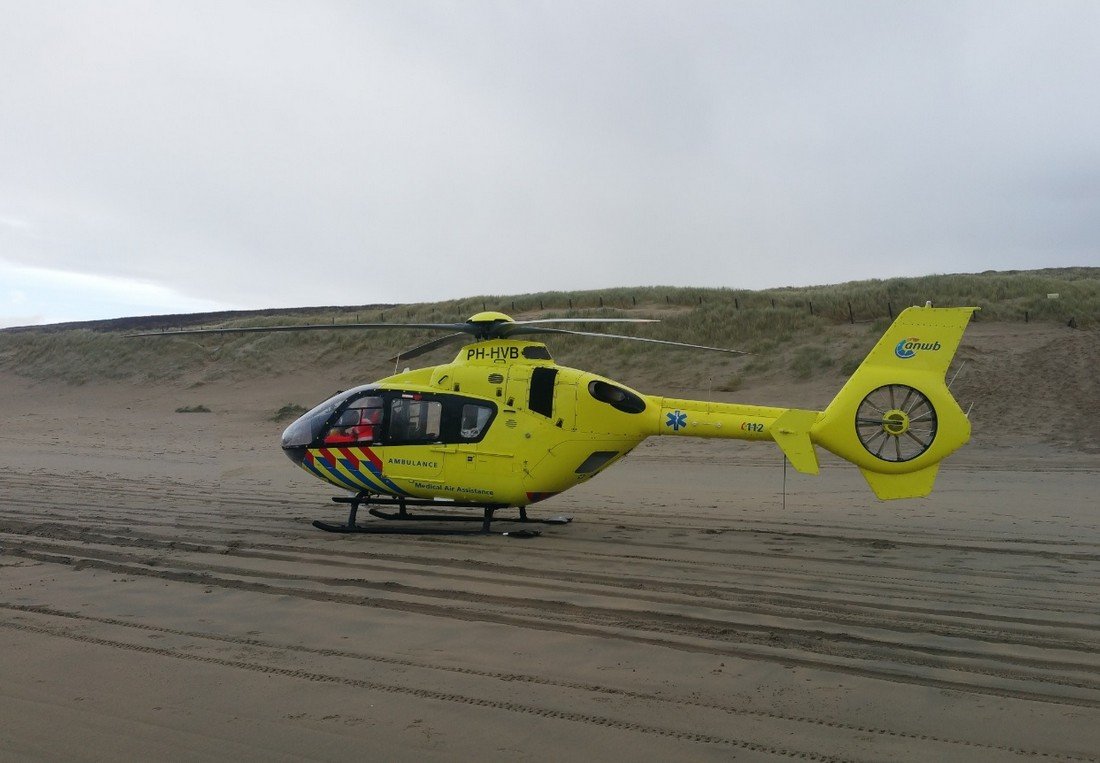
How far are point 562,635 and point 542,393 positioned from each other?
5.00 m

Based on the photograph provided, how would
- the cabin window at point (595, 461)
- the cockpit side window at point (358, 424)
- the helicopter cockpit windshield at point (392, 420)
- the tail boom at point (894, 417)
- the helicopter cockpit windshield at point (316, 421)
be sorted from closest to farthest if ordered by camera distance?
the tail boom at point (894, 417) → the cabin window at point (595, 461) → the helicopter cockpit windshield at point (392, 420) → the cockpit side window at point (358, 424) → the helicopter cockpit windshield at point (316, 421)

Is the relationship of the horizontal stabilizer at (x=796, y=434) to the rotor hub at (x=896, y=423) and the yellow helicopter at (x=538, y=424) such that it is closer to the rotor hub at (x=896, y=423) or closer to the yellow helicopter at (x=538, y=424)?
the yellow helicopter at (x=538, y=424)

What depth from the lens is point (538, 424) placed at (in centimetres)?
1073

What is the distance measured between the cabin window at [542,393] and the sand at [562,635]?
1.61 metres

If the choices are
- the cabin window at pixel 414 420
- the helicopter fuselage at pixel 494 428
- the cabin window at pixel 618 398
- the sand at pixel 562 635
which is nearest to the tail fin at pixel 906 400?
the sand at pixel 562 635

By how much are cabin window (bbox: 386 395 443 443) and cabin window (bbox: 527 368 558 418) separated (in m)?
1.23

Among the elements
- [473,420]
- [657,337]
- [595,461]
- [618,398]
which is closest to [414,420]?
[473,420]

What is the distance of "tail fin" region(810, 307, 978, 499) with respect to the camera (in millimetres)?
9844

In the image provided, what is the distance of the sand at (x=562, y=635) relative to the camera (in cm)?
444

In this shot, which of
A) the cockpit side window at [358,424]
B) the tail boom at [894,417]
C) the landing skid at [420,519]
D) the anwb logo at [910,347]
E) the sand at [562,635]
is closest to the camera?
the sand at [562,635]

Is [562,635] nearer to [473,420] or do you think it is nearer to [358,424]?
[473,420]

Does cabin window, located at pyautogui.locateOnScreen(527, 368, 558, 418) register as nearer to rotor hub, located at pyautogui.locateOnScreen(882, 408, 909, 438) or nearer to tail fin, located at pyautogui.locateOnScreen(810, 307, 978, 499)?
tail fin, located at pyautogui.locateOnScreen(810, 307, 978, 499)

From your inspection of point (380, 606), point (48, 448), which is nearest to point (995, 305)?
point (380, 606)

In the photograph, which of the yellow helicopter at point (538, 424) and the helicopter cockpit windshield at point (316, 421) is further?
the helicopter cockpit windshield at point (316, 421)
